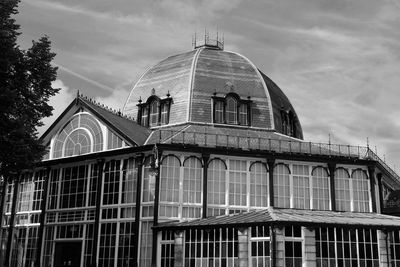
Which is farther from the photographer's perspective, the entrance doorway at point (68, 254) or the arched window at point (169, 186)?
the entrance doorway at point (68, 254)

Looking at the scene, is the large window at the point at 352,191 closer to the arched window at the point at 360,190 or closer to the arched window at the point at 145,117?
the arched window at the point at 360,190

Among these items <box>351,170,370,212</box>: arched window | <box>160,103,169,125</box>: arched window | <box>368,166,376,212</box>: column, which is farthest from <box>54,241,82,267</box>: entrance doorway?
<box>368,166,376,212</box>: column

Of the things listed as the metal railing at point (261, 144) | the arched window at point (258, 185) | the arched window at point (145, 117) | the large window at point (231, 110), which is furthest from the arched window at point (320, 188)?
the arched window at point (145, 117)

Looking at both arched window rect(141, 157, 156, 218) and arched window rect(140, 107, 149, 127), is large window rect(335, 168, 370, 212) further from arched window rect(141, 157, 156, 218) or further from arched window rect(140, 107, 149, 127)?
arched window rect(140, 107, 149, 127)

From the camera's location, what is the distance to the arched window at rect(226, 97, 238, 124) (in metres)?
42.5

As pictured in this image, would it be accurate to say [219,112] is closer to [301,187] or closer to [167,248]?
[301,187]

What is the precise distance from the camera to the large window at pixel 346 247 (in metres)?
29.3

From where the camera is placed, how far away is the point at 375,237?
3064cm

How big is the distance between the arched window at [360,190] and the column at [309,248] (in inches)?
378

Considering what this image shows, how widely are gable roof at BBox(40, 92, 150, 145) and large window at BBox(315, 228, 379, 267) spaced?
47.4ft

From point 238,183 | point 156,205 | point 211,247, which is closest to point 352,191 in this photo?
point 238,183

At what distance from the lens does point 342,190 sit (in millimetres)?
37625

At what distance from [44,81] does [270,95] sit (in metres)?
20.9

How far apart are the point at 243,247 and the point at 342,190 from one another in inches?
455
